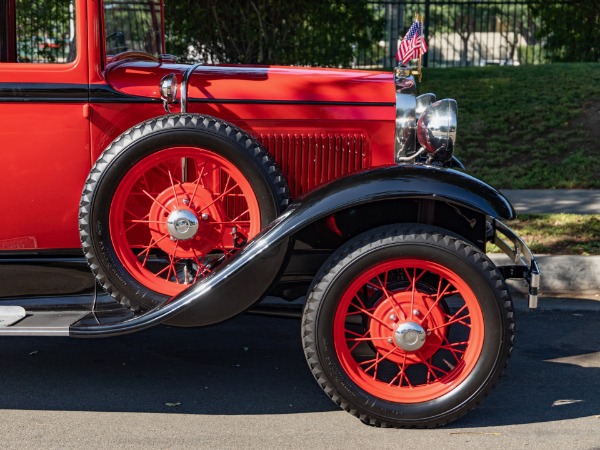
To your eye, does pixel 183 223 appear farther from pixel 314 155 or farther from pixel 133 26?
pixel 133 26

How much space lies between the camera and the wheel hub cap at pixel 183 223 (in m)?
3.66

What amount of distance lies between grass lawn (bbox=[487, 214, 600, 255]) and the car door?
300 centimetres

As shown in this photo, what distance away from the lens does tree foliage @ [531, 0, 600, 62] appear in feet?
41.3

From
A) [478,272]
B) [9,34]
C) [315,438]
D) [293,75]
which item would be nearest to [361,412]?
[315,438]

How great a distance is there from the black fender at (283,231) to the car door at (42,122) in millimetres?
633

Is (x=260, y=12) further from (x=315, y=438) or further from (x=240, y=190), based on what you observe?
(x=315, y=438)

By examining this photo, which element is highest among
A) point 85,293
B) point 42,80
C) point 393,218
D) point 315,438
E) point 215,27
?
point 215,27

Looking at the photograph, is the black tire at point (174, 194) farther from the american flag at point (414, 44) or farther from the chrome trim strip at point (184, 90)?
the american flag at point (414, 44)

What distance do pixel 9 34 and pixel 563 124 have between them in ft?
22.2

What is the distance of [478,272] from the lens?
3414 millimetres

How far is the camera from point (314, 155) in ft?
13.2

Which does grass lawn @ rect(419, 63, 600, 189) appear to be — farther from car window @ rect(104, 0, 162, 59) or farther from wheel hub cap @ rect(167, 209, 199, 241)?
wheel hub cap @ rect(167, 209, 199, 241)

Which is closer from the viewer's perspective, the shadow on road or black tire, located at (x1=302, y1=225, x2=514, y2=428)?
black tire, located at (x1=302, y1=225, x2=514, y2=428)

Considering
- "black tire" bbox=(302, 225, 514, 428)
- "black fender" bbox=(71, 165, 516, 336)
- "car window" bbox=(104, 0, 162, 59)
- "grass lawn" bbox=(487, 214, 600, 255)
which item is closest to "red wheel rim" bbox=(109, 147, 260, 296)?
"black fender" bbox=(71, 165, 516, 336)
